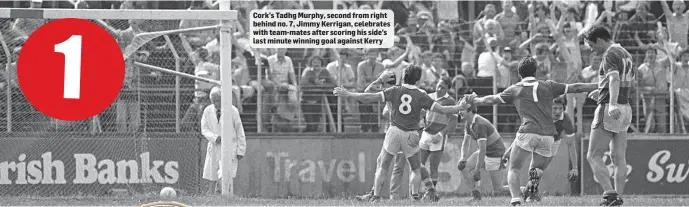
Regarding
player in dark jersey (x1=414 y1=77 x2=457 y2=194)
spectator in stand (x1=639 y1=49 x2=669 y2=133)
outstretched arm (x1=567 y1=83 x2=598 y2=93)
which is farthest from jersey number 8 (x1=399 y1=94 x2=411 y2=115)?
spectator in stand (x1=639 y1=49 x2=669 y2=133)

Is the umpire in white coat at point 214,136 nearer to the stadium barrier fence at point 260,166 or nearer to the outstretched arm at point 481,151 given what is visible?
the stadium barrier fence at point 260,166

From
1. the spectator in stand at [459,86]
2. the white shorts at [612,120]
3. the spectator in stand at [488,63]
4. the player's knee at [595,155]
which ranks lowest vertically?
the player's knee at [595,155]

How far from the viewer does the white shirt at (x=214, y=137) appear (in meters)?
18.1

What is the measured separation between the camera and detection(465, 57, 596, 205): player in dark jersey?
1470 cm

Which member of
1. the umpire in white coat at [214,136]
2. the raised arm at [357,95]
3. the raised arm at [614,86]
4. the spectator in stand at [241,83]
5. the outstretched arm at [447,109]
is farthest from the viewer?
the spectator in stand at [241,83]

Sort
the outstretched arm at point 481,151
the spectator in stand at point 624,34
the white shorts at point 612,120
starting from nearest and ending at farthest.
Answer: the white shorts at point 612,120 → the outstretched arm at point 481,151 → the spectator in stand at point 624,34

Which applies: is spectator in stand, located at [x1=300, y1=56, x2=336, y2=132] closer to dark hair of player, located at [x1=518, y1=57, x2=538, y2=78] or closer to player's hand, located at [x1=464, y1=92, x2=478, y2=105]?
player's hand, located at [x1=464, y1=92, x2=478, y2=105]

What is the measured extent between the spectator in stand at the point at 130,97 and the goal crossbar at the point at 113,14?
1.05 meters

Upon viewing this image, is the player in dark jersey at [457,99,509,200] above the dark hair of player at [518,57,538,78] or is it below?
below

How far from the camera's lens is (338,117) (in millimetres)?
20109

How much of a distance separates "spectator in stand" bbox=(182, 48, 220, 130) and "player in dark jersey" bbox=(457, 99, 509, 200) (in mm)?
3843

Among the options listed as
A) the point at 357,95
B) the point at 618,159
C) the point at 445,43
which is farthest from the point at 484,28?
the point at 618,159

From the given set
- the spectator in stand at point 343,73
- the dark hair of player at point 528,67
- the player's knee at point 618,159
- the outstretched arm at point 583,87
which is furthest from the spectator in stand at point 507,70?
the player's knee at point 618,159

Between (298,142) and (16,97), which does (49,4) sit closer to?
(16,97)
